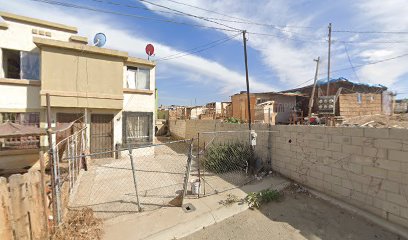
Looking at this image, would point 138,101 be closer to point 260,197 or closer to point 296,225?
point 260,197

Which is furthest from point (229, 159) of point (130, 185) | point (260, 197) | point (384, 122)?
point (384, 122)

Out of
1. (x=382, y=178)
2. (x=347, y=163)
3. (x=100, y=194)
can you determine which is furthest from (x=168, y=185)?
(x=382, y=178)

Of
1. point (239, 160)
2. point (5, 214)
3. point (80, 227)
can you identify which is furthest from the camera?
point (239, 160)

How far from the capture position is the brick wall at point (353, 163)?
193 inches

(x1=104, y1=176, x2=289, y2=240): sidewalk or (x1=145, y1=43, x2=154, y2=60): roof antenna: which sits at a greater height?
(x1=145, y1=43, x2=154, y2=60): roof antenna

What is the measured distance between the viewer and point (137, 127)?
1308cm

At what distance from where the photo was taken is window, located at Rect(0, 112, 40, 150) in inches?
391

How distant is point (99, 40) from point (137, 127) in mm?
5059

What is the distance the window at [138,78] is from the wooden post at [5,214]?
10001mm

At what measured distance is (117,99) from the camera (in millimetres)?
11875

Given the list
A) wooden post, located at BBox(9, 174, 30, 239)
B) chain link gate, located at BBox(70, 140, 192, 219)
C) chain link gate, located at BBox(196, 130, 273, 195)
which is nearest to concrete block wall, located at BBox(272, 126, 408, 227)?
chain link gate, located at BBox(196, 130, 273, 195)

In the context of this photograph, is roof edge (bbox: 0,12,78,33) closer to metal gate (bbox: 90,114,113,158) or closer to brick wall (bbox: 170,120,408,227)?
metal gate (bbox: 90,114,113,158)

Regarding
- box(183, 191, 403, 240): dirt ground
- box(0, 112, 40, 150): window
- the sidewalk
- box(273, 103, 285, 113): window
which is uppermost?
box(273, 103, 285, 113): window

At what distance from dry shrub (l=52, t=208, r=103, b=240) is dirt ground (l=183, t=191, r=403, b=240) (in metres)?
1.85
